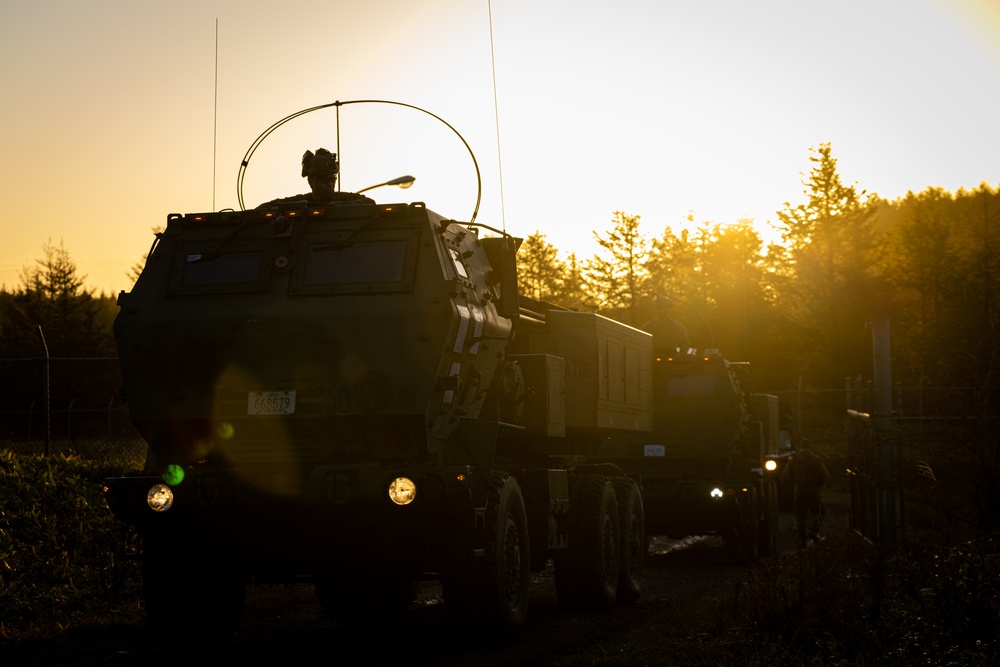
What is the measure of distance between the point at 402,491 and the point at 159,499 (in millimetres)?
1813

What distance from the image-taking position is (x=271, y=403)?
9430 mm

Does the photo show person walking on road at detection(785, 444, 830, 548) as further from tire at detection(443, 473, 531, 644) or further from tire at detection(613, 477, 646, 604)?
tire at detection(443, 473, 531, 644)

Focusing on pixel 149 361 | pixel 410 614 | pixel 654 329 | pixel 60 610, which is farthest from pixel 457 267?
pixel 654 329

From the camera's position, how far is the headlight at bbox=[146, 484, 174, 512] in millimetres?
9227

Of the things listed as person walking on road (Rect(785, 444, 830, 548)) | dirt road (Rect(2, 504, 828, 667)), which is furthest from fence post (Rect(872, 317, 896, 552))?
person walking on road (Rect(785, 444, 830, 548))

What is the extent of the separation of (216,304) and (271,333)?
56 centimetres

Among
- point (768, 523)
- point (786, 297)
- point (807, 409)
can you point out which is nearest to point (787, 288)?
point (786, 297)

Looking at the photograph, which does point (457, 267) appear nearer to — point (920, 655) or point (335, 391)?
point (335, 391)

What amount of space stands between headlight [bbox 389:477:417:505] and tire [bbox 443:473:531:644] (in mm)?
→ 829

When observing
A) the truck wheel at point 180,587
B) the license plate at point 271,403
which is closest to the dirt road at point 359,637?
the truck wheel at point 180,587

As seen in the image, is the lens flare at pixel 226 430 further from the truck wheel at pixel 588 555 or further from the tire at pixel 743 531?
the tire at pixel 743 531

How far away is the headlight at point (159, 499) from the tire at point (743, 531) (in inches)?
415

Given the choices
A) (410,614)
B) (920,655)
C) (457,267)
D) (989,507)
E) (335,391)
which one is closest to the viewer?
(920,655)

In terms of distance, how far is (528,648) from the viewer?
32.6 ft
